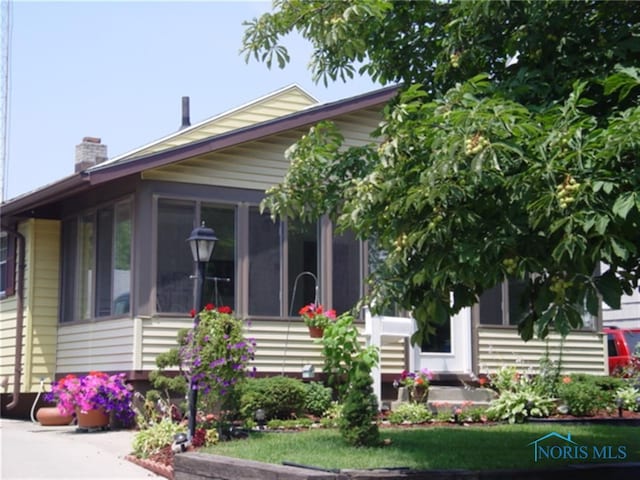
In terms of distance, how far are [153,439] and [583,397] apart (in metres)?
7.15

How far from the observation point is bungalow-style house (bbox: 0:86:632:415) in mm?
14336

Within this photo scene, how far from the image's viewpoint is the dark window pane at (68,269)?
16.4 m

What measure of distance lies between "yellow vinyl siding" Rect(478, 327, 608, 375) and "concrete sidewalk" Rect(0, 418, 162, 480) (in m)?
7.06

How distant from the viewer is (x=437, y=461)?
360 inches

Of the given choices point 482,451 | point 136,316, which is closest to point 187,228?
point 136,316

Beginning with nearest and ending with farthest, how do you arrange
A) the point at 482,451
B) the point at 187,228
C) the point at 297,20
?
1. the point at 297,20
2. the point at 482,451
3. the point at 187,228

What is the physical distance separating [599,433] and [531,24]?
6778 mm

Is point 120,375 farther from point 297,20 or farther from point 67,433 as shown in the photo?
point 297,20

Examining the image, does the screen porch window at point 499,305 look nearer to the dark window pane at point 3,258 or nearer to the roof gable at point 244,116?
the roof gable at point 244,116

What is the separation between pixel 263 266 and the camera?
1518 cm

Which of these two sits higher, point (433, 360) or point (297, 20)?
point (297, 20)

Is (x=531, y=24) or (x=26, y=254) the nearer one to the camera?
(x=531, y=24)

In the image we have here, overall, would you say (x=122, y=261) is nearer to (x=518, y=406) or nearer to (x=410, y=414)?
(x=410, y=414)

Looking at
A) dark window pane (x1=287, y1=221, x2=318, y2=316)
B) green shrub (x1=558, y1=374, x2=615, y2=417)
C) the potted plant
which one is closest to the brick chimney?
dark window pane (x1=287, y1=221, x2=318, y2=316)
